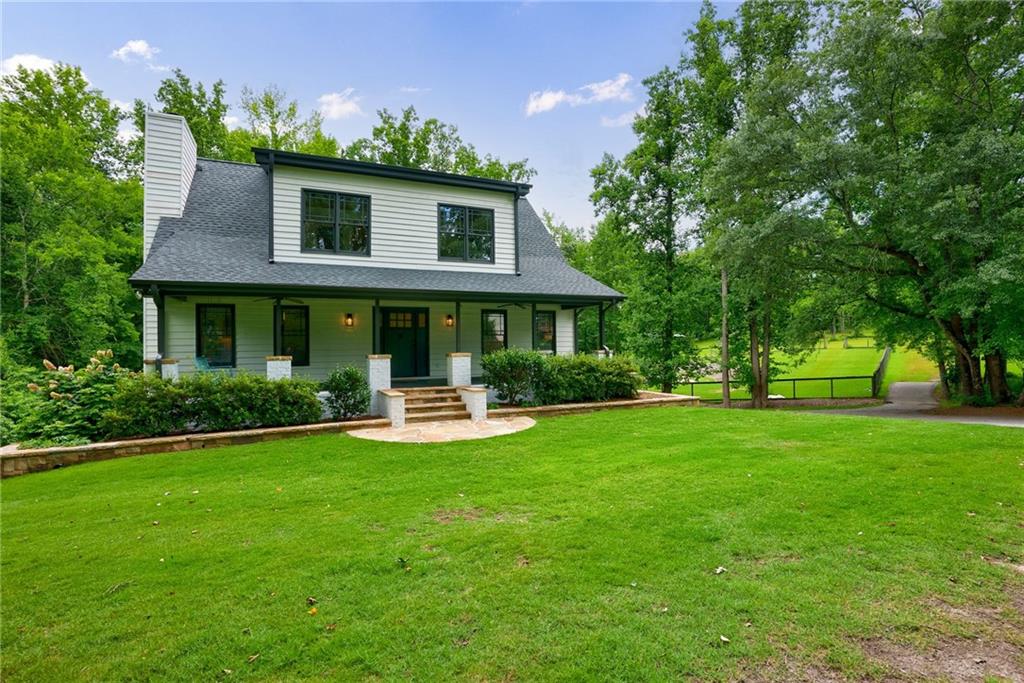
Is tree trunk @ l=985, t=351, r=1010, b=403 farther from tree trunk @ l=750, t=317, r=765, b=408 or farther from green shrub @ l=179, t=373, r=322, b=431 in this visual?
green shrub @ l=179, t=373, r=322, b=431

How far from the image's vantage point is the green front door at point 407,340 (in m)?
12.4

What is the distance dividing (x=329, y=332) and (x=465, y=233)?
4639 millimetres

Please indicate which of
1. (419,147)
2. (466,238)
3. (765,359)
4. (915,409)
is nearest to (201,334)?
(466,238)

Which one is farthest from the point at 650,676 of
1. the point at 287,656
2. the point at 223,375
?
the point at 223,375

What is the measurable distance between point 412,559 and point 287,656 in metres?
1.15

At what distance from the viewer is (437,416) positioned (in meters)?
9.83

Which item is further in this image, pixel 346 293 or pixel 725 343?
pixel 725 343

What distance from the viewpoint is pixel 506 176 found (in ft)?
87.2

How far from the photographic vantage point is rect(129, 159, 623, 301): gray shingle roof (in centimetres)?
937

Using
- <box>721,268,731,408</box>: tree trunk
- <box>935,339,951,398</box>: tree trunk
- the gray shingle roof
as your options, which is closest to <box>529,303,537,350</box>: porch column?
the gray shingle roof

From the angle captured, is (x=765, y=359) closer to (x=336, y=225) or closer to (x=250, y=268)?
(x=336, y=225)

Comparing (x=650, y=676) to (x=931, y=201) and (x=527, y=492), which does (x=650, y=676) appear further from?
(x=931, y=201)

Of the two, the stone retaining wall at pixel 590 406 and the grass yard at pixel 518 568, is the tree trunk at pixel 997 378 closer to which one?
the stone retaining wall at pixel 590 406

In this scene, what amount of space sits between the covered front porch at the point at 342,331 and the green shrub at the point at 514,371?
95cm
